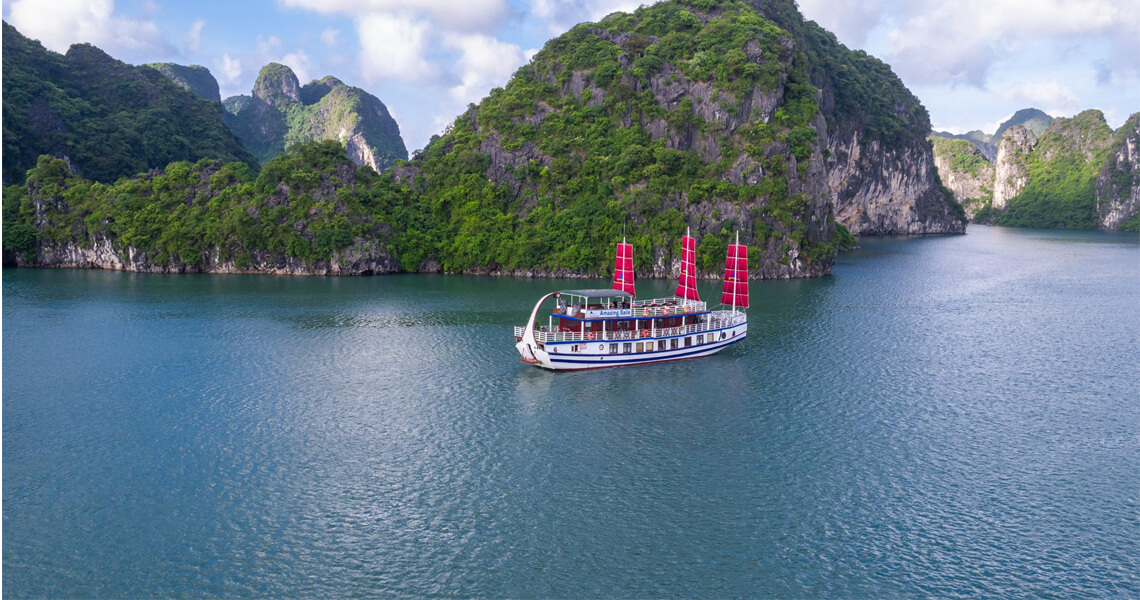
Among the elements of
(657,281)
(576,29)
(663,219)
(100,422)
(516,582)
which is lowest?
(516,582)

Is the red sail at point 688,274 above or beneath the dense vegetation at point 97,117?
beneath

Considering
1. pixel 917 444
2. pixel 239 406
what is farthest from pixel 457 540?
pixel 917 444

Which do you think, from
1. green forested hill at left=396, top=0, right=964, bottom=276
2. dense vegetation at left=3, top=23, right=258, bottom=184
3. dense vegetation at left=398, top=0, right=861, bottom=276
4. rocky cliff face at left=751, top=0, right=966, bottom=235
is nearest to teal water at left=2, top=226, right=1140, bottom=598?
green forested hill at left=396, top=0, right=964, bottom=276

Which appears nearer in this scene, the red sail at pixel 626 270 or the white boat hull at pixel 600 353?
the white boat hull at pixel 600 353

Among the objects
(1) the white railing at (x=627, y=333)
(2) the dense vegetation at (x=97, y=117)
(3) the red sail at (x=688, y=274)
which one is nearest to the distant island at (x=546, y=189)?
(2) the dense vegetation at (x=97, y=117)

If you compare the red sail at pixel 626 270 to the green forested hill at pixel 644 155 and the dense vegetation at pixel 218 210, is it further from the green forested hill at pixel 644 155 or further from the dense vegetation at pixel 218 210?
the dense vegetation at pixel 218 210

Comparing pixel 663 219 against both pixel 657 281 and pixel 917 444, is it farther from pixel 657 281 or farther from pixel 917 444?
pixel 917 444
